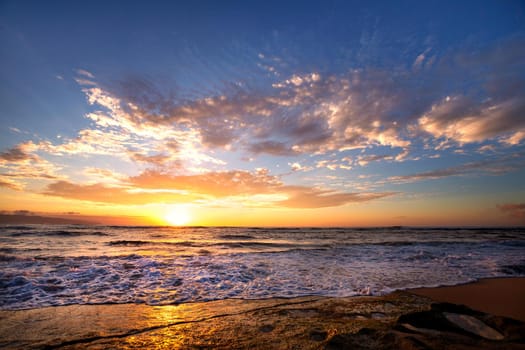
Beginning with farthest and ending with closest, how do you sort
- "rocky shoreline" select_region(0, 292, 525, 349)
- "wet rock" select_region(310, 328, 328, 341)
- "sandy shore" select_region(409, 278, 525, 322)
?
"sandy shore" select_region(409, 278, 525, 322), "wet rock" select_region(310, 328, 328, 341), "rocky shoreline" select_region(0, 292, 525, 349)

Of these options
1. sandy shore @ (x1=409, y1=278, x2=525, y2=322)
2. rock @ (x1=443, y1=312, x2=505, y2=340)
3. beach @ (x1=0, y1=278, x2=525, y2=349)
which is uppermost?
rock @ (x1=443, y1=312, x2=505, y2=340)

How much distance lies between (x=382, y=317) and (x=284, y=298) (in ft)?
8.10

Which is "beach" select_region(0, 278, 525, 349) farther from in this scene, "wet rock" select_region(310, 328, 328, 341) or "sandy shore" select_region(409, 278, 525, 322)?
"sandy shore" select_region(409, 278, 525, 322)

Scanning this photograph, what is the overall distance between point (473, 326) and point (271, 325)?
3085mm

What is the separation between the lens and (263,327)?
432 centimetres

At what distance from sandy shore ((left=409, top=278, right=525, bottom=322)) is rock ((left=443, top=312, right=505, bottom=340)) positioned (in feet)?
8.54

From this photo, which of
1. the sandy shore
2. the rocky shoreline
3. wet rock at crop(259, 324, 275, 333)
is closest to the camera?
the rocky shoreline

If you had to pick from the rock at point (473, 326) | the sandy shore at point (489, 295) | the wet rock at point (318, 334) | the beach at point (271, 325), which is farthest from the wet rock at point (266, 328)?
the sandy shore at point (489, 295)

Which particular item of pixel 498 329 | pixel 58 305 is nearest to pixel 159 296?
pixel 58 305

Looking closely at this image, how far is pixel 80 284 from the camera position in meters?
7.83

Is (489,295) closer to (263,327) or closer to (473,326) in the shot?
(473,326)

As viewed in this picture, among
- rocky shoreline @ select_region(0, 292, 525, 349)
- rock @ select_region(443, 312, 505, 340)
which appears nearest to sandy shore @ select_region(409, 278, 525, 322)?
rocky shoreline @ select_region(0, 292, 525, 349)

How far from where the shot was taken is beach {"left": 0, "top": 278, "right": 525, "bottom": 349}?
342 centimetres

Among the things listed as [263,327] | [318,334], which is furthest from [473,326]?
[263,327]
